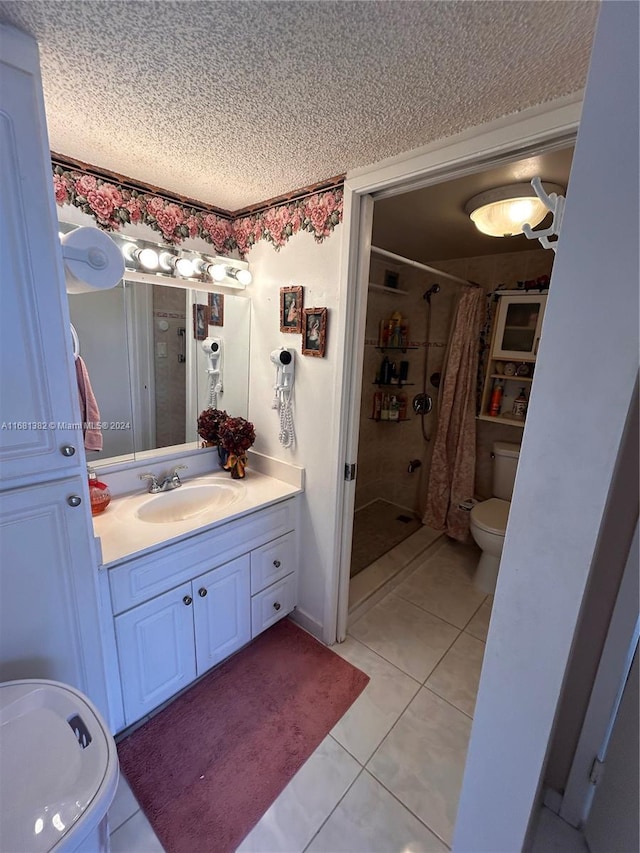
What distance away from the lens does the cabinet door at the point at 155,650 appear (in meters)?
1.26

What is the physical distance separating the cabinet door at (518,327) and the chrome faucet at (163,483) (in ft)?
7.03

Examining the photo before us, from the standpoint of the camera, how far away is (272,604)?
5.83ft

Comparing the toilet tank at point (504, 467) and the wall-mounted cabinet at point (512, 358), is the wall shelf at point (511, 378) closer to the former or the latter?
the wall-mounted cabinet at point (512, 358)

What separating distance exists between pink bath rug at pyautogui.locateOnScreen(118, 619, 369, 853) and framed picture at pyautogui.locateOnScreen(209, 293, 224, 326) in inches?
64.4

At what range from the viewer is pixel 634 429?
60cm

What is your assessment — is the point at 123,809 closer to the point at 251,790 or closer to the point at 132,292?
the point at 251,790

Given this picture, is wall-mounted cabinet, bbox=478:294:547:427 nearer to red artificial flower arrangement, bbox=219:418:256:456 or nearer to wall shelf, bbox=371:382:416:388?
wall shelf, bbox=371:382:416:388

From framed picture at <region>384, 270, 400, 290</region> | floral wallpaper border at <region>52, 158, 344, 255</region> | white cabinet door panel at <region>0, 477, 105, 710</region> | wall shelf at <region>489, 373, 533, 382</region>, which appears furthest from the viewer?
framed picture at <region>384, 270, 400, 290</region>

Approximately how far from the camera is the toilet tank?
247cm

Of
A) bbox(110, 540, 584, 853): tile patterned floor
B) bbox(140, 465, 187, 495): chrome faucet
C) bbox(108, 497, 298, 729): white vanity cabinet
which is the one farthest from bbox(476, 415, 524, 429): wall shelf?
bbox(140, 465, 187, 495): chrome faucet

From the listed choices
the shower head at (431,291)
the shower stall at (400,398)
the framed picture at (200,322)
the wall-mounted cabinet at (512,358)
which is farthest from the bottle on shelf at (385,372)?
the framed picture at (200,322)

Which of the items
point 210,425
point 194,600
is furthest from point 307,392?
point 194,600

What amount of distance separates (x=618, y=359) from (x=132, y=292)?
5.53 ft

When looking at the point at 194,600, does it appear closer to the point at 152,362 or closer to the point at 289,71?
the point at 152,362
